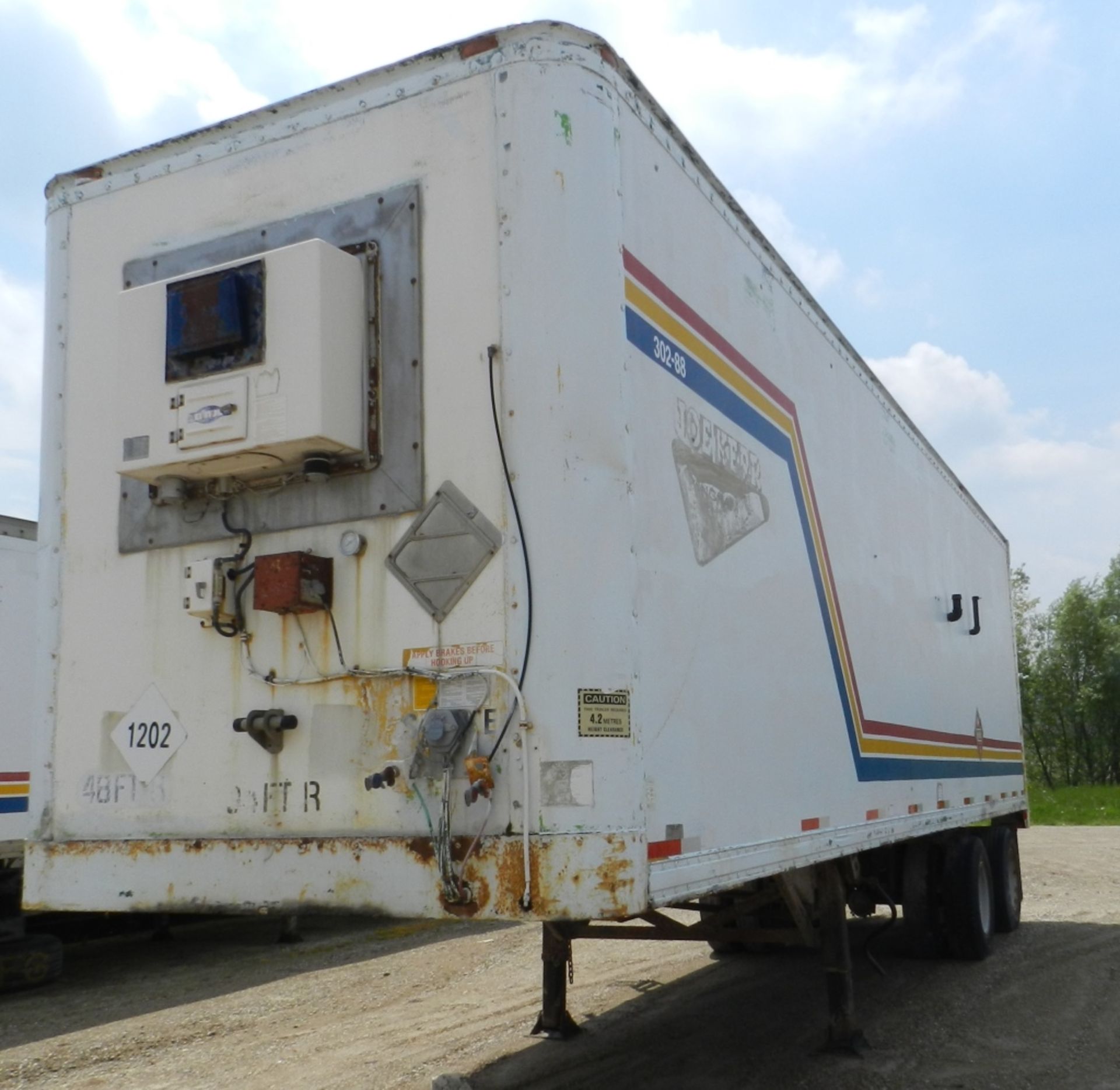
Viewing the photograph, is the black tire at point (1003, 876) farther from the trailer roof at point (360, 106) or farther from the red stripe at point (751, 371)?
the trailer roof at point (360, 106)

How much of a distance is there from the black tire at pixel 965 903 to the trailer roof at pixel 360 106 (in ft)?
16.8

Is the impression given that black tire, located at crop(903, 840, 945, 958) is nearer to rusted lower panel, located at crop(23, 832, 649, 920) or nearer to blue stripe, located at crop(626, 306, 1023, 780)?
blue stripe, located at crop(626, 306, 1023, 780)

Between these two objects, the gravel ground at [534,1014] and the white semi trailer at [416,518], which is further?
the gravel ground at [534,1014]

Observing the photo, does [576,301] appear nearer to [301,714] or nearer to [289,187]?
[289,187]

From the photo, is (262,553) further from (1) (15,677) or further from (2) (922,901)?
(2) (922,901)

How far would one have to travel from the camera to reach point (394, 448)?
3.90 m

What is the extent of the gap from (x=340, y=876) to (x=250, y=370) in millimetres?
1616

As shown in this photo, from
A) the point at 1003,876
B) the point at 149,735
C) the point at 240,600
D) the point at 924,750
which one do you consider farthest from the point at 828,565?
the point at 1003,876

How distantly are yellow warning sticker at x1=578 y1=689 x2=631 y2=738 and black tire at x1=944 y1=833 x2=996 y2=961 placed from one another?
5.60 m

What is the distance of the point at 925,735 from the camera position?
738 cm

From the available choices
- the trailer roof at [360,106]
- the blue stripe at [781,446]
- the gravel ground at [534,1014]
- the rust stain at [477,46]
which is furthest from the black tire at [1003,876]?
the rust stain at [477,46]

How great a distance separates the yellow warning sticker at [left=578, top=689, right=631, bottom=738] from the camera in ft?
11.5

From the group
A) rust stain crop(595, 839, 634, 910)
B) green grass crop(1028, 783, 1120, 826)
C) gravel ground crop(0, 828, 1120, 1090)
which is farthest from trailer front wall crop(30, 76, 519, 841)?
green grass crop(1028, 783, 1120, 826)

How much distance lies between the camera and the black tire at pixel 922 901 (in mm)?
8250
